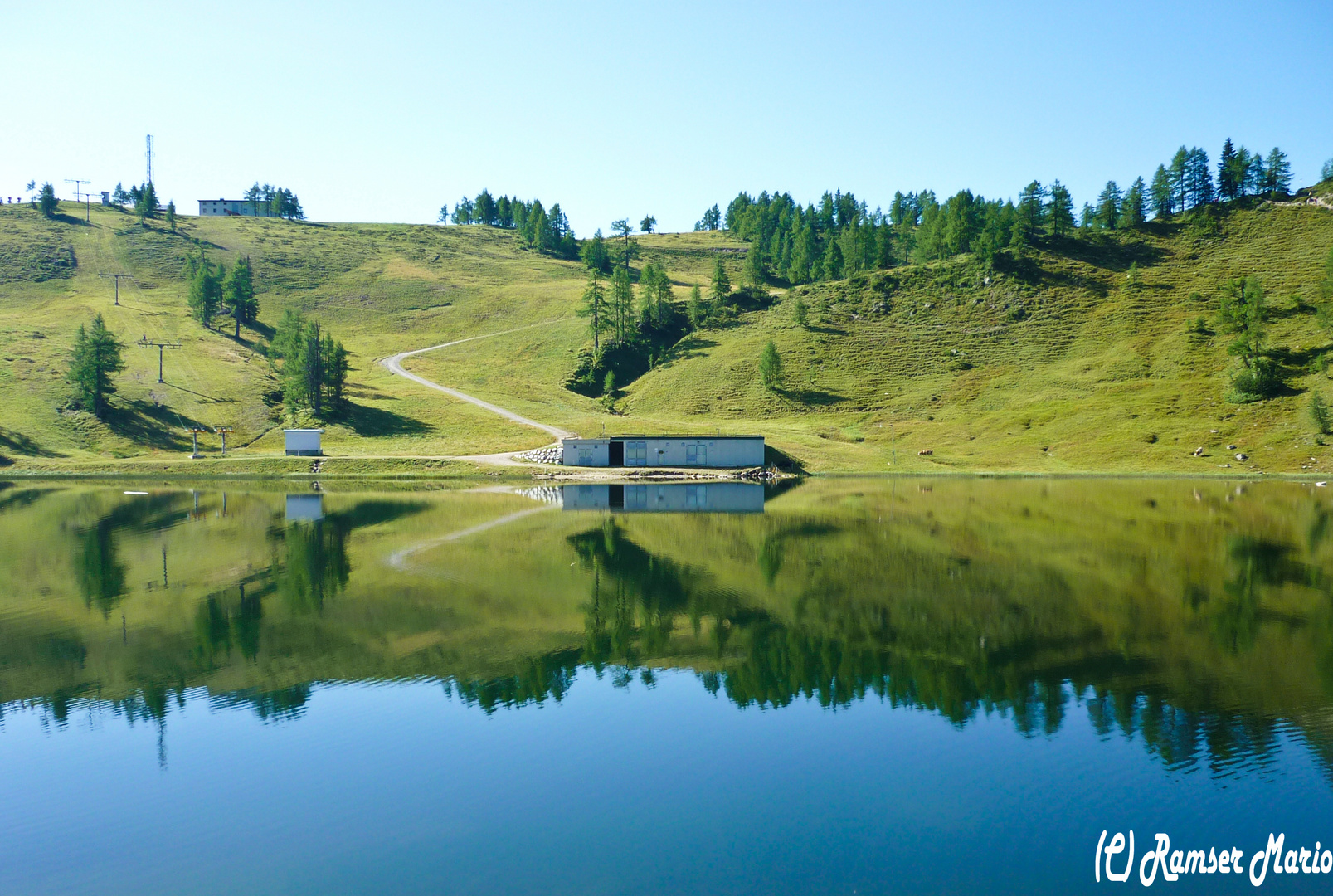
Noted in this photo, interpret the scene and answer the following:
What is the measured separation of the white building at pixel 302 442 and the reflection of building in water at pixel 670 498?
31.3 m

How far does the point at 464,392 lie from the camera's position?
113000mm

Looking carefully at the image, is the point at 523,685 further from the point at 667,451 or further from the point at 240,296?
the point at 240,296

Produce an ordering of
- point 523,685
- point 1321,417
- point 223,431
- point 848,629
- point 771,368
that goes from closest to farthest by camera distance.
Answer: point 523,685 → point 848,629 → point 1321,417 → point 223,431 → point 771,368

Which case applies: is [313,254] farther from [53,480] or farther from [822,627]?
[822,627]

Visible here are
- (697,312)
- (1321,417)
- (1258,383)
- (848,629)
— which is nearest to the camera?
(848,629)

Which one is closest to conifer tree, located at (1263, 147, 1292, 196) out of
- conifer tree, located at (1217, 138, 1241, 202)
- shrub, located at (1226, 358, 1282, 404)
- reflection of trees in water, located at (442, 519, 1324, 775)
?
conifer tree, located at (1217, 138, 1241, 202)

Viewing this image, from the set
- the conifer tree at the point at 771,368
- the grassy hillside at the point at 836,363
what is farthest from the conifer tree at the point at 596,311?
the conifer tree at the point at 771,368

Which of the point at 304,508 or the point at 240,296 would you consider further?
the point at 240,296

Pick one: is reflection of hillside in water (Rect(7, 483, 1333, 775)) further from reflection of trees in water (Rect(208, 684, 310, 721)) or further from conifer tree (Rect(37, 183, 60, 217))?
conifer tree (Rect(37, 183, 60, 217))

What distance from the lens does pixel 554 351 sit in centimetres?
13488

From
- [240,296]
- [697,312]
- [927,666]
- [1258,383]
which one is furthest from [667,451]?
[240,296]

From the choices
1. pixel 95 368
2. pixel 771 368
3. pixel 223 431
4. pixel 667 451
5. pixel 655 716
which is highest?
pixel 771 368

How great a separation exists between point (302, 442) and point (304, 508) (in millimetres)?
32314

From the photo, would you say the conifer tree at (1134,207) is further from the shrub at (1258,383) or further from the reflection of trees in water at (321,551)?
the reflection of trees in water at (321,551)
